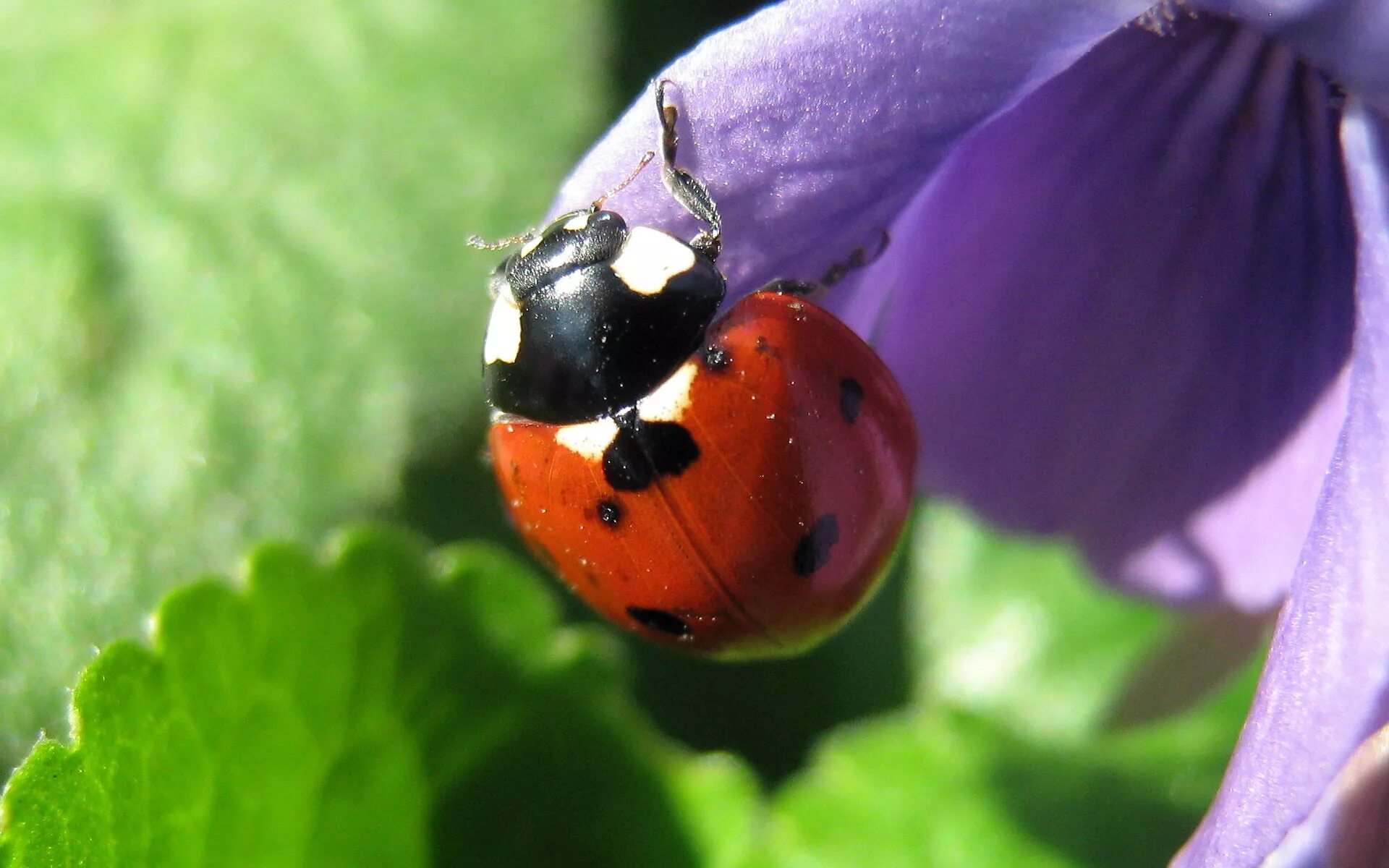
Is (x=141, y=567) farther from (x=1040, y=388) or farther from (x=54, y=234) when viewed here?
(x=1040, y=388)

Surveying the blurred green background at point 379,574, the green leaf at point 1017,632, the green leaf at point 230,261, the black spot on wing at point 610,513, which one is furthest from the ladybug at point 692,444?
the green leaf at point 1017,632

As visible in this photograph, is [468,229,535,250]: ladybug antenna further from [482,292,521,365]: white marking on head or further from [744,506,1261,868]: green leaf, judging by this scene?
[744,506,1261,868]: green leaf

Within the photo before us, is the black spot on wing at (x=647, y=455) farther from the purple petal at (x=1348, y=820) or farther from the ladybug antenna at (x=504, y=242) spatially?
the purple petal at (x=1348, y=820)

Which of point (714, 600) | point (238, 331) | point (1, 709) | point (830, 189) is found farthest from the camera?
point (238, 331)

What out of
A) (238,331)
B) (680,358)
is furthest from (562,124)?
(680,358)

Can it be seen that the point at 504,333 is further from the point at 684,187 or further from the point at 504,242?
the point at 684,187

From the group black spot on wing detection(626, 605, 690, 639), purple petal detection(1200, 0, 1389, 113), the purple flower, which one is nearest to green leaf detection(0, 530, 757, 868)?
black spot on wing detection(626, 605, 690, 639)
